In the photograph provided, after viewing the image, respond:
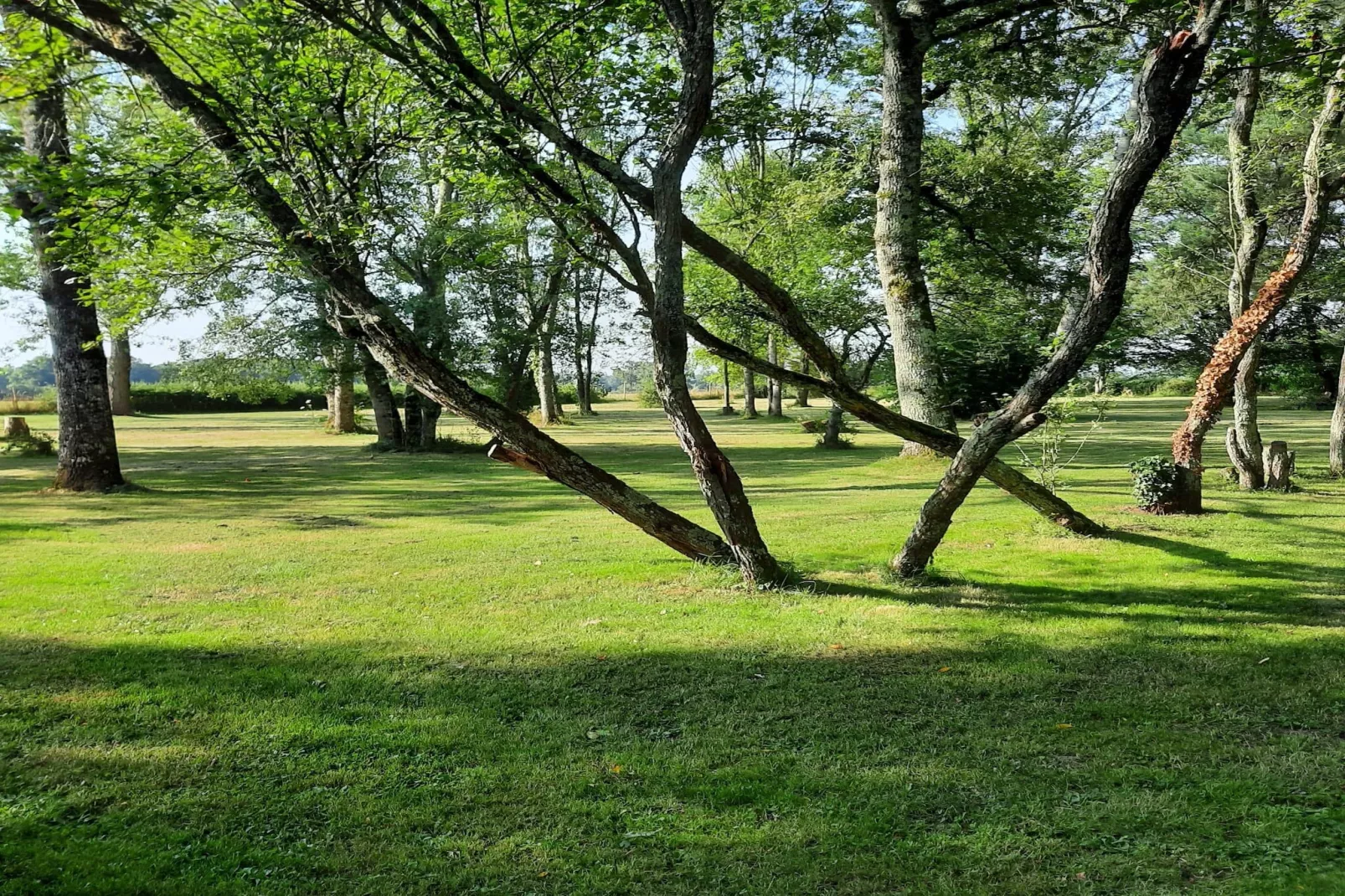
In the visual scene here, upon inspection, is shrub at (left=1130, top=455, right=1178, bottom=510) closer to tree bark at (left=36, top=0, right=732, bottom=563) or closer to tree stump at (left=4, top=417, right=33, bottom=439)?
tree bark at (left=36, top=0, right=732, bottom=563)

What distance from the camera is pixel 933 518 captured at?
22.4 ft

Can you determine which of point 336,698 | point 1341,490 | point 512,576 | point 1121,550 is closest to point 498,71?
point 512,576

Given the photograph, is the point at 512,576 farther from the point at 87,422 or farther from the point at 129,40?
the point at 87,422

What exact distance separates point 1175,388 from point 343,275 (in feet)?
179

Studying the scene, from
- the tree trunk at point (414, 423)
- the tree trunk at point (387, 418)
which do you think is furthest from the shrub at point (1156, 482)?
the tree trunk at point (387, 418)

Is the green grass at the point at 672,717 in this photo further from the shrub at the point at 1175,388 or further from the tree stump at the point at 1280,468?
the shrub at the point at 1175,388

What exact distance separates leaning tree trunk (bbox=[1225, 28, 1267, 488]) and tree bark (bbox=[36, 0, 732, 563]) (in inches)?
396

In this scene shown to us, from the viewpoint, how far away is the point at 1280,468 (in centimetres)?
1185

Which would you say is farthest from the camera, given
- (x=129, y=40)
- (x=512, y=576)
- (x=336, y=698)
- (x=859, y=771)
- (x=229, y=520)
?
(x=229, y=520)

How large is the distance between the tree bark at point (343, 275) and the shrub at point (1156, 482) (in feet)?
23.4

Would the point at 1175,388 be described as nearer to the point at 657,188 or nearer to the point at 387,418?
the point at 387,418

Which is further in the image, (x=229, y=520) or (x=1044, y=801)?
(x=229, y=520)

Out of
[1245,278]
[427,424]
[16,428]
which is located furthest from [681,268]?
[16,428]

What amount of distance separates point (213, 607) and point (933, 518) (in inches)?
223
